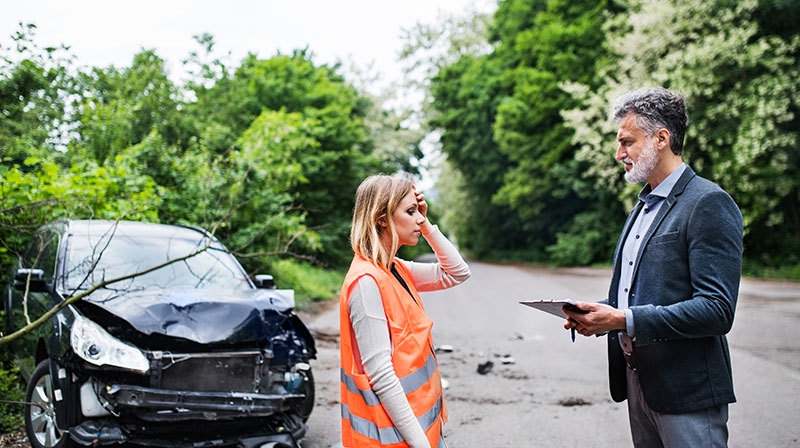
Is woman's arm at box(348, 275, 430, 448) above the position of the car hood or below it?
above

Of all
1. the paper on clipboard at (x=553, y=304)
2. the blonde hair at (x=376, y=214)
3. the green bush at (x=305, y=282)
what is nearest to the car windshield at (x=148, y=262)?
the blonde hair at (x=376, y=214)

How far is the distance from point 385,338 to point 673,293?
111 centimetres

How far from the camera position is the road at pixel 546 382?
18.0 ft

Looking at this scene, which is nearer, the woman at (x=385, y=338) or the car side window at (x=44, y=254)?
the woman at (x=385, y=338)

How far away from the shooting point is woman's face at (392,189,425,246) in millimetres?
2580

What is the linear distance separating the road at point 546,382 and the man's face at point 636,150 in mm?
3160

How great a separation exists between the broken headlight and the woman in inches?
96.3

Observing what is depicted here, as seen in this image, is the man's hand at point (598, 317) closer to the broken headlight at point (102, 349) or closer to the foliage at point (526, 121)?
the broken headlight at point (102, 349)

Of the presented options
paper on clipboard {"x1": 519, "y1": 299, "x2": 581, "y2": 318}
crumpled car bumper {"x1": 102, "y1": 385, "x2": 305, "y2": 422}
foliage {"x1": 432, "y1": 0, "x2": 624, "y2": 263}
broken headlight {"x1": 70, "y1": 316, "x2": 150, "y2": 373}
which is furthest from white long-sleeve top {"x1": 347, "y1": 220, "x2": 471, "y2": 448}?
foliage {"x1": 432, "y1": 0, "x2": 624, "y2": 263}

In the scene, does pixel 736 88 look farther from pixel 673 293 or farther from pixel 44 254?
pixel 673 293

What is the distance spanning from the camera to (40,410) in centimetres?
497

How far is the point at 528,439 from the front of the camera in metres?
5.42

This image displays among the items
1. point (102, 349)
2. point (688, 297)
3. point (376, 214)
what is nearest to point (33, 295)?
point (102, 349)

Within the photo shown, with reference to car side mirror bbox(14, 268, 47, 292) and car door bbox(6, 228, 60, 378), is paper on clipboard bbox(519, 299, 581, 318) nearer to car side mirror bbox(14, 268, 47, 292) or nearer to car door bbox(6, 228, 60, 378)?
car door bbox(6, 228, 60, 378)
